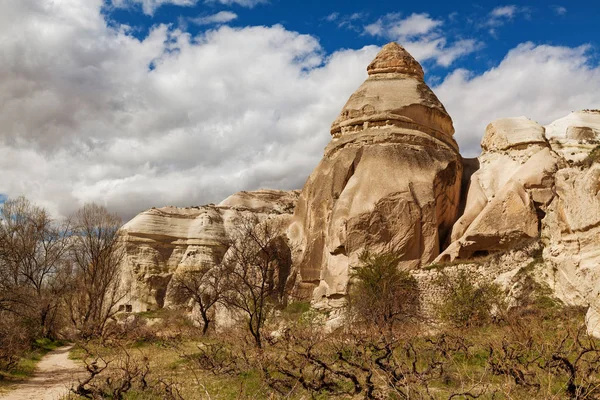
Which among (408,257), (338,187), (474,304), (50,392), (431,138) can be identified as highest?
(431,138)

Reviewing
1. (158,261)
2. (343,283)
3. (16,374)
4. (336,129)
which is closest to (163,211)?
(158,261)

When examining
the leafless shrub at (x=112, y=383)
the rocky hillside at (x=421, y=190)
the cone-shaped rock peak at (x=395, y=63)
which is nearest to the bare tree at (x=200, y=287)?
the rocky hillside at (x=421, y=190)

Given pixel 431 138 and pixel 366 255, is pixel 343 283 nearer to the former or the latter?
pixel 366 255

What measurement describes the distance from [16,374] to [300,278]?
13.9 meters

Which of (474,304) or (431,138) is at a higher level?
(431,138)

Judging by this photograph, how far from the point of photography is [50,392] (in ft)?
34.2

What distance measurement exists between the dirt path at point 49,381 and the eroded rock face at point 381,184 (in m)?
10.6

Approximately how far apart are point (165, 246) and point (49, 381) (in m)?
28.8

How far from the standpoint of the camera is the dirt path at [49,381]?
9.95 meters

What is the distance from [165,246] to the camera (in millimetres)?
40531

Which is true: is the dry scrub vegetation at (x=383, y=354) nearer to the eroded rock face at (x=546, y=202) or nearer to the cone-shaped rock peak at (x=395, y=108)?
the eroded rock face at (x=546, y=202)

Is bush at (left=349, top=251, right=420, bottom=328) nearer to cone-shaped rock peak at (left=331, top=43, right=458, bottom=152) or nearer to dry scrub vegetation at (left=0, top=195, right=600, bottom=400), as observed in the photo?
dry scrub vegetation at (left=0, top=195, right=600, bottom=400)

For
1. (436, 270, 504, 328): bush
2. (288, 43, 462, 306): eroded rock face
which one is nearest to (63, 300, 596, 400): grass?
(436, 270, 504, 328): bush

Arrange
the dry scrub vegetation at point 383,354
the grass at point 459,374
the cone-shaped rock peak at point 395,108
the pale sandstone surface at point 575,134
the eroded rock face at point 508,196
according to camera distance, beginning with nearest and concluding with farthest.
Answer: the dry scrub vegetation at point 383,354, the grass at point 459,374, the eroded rock face at point 508,196, the pale sandstone surface at point 575,134, the cone-shaped rock peak at point 395,108
